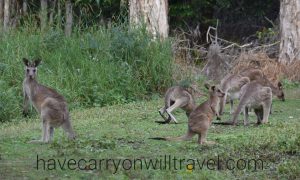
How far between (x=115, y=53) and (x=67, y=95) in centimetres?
227

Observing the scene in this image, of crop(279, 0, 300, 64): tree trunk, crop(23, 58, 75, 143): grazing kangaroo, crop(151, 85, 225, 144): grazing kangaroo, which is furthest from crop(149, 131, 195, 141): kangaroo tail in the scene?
crop(279, 0, 300, 64): tree trunk

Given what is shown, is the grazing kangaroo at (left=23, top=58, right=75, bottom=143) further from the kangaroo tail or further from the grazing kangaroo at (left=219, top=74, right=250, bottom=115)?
the grazing kangaroo at (left=219, top=74, right=250, bottom=115)

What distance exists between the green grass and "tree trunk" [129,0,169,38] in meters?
5.18

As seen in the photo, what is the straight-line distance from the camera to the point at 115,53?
1897cm

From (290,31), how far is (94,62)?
20.2 feet

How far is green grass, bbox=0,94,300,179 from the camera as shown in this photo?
378 inches

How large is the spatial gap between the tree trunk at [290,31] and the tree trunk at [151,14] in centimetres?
333

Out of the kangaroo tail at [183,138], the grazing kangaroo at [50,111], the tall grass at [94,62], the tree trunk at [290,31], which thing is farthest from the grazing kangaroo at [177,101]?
the tree trunk at [290,31]

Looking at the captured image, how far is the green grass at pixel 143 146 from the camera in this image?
378 inches

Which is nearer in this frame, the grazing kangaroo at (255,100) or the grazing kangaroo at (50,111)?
the grazing kangaroo at (50,111)

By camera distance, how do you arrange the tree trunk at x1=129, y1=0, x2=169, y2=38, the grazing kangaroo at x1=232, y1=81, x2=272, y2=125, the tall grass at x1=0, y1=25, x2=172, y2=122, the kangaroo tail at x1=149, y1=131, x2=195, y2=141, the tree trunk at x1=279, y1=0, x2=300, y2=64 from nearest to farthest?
1. the kangaroo tail at x1=149, y1=131, x2=195, y2=141
2. the grazing kangaroo at x1=232, y1=81, x2=272, y2=125
3. the tall grass at x1=0, y1=25, x2=172, y2=122
4. the tree trunk at x1=129, y1=0, x2=169, y2=38
5. the tree trunk at x1=279, y1=0, x2=300, y2=64

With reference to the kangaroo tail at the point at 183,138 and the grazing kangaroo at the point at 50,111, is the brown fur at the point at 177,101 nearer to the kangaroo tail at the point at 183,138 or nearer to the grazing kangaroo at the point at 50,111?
the kangaroo tail at the point at 183,138

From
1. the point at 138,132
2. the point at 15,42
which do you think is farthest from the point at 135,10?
the point at 138,132

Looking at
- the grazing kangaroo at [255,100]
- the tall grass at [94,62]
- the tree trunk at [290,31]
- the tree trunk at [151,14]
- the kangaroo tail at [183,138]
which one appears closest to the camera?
the kangaroo tail at [183,138]
